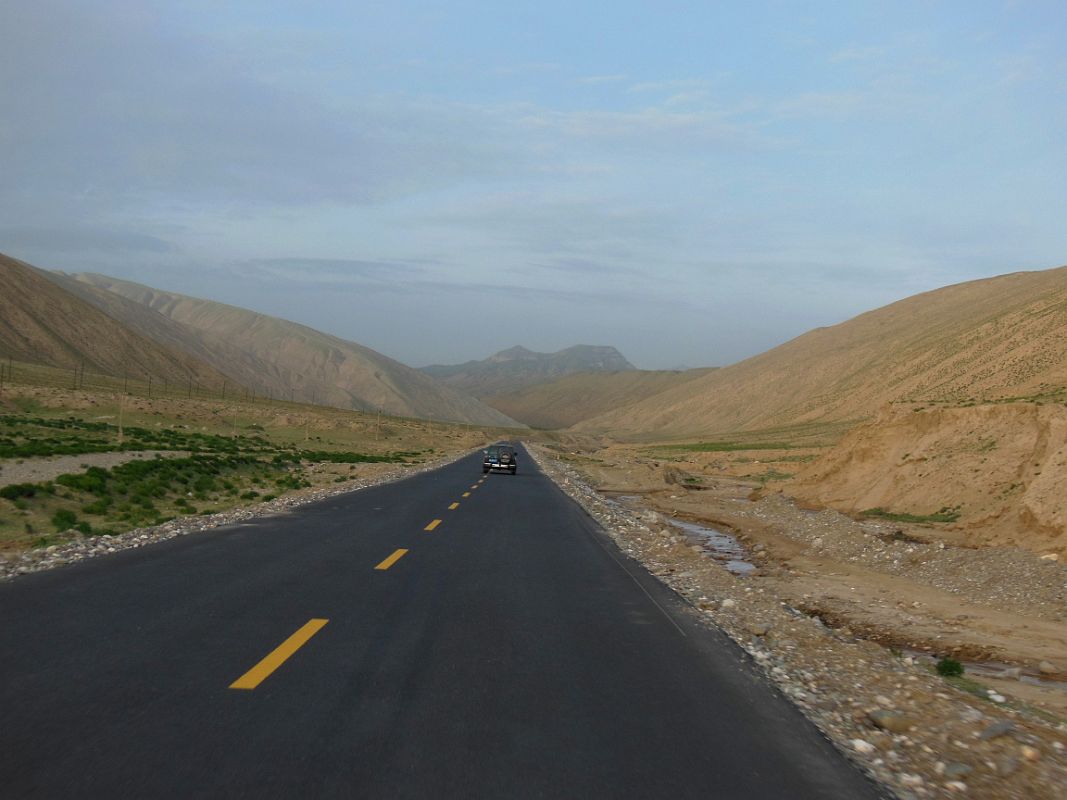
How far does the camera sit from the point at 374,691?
20.6ft

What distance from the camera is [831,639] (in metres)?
10.1

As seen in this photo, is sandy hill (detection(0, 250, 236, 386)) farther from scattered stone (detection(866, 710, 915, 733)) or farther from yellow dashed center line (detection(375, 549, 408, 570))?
scattered stone (detection(866, 710, 915, 733))

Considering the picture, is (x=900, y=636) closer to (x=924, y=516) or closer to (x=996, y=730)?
(x=996, y=730)

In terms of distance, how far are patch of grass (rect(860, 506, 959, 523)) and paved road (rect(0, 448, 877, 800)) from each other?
1707cm

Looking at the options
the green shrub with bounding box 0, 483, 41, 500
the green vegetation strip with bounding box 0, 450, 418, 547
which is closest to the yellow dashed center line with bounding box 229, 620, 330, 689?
the green vegetation strip with bounding box 0, 450, 418, 547

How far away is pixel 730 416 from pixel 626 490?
104m

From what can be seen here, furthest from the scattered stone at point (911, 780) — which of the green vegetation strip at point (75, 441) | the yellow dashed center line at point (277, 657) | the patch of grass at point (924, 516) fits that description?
the green vegetation strip at point (75, 441)

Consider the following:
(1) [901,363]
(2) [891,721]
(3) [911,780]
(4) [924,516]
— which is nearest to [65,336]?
(1) [901,363]

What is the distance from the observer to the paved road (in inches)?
188

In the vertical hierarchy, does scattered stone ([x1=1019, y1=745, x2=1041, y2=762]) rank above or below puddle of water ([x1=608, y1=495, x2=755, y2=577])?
above

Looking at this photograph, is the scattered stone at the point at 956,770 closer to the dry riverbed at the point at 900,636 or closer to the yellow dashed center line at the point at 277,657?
the dry riverbed at the point at 900,636

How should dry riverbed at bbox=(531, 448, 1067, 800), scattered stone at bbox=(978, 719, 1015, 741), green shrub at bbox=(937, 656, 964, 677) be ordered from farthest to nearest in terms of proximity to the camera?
green shrub at bbox=(937, 656, 964, 677)
scattered stone at bbox=(978, 719, 1015, 741)
dry riverbed at bbox=(531, 448, 1067, 800)

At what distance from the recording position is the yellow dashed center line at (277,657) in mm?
6281

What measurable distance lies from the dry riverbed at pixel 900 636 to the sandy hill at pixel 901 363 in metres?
27.3
